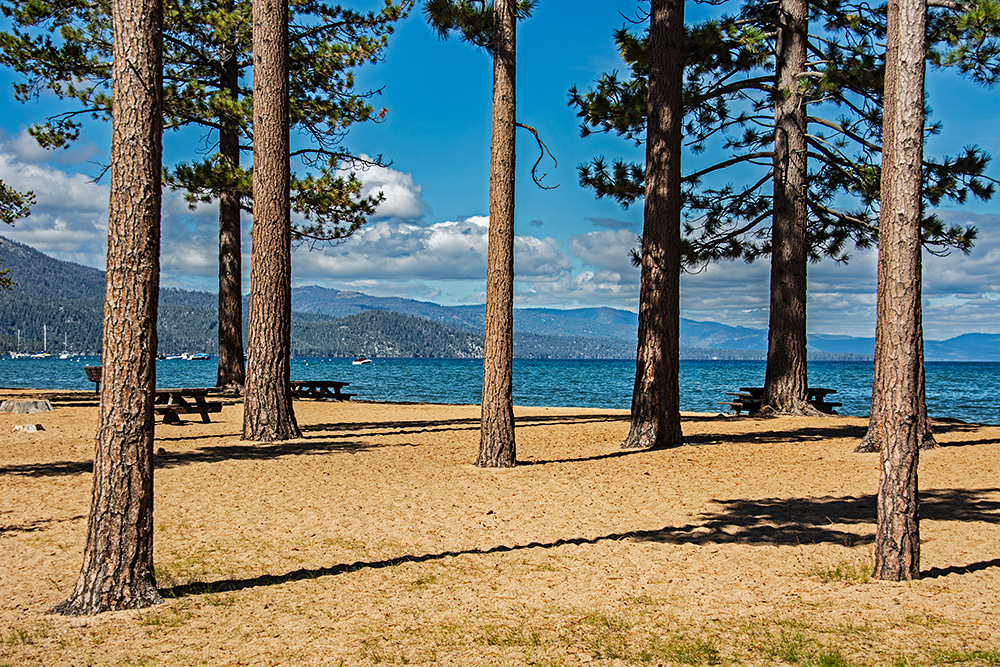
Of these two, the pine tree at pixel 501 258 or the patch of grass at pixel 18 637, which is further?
the pine tree at pixel 501 258

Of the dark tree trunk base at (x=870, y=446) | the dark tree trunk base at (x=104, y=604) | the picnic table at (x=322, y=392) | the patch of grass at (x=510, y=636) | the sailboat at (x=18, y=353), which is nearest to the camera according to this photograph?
the patch of grass at (x=510, y=636)

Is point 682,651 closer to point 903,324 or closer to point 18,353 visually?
point 903,324

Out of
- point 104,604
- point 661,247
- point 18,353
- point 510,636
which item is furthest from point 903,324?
point 18,353

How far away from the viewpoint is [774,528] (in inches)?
260

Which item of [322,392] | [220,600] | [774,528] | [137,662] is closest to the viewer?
[137,662]

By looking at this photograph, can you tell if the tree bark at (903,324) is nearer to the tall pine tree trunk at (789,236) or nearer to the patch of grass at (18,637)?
the patch of grass at (18,637)

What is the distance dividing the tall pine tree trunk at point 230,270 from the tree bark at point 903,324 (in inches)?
639

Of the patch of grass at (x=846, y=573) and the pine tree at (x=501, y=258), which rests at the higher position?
the pine tree at (x=501, y=258)

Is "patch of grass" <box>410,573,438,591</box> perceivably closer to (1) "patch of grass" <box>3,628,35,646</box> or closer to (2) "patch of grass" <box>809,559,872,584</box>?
(1) "patch of grass" <box>3,628,35,646</box>

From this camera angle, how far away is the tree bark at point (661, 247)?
11.1 meters

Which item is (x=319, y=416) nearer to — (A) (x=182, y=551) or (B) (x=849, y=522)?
(A) (x=182, y=551)

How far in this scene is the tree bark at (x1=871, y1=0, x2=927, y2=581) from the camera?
16.8 feet

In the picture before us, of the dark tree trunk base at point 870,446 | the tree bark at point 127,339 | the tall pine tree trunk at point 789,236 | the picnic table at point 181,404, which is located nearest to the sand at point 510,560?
the tree bark at point 127,339

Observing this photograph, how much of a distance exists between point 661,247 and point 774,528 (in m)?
5.35
